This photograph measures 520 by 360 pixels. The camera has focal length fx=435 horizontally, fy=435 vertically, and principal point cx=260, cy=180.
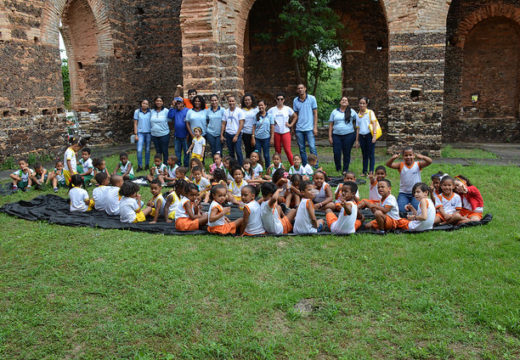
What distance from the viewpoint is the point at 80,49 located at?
1388 cm

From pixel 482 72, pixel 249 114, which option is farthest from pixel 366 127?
pixel 482 72

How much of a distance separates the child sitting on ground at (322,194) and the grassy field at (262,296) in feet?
3.32

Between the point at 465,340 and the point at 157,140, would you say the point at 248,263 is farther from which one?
the point at 157,140

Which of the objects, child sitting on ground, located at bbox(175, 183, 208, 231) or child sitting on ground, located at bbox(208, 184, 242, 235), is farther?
child sitting on ground, located at bbox(175, 183, 208, 231)

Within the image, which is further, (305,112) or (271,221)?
(305,112)

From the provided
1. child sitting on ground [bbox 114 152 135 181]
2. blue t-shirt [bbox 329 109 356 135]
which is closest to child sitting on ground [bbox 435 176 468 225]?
blue t-shirt [bbox 329 109 356 135]

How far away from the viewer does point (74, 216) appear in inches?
241

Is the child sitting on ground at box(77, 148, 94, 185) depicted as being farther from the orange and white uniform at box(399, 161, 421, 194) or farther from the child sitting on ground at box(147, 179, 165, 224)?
the orange and white uniform at box(399, 161, 421, 194)

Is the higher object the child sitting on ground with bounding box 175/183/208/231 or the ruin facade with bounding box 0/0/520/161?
the ruin facade with bounding box 0/0/520/161

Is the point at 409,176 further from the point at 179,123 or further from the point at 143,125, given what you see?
the point at 143,125

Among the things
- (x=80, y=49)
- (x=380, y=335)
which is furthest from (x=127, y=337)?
(x=80, y=49)

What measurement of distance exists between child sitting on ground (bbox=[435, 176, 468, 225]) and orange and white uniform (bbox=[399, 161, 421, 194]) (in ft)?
1.77

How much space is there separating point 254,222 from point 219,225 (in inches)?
17.3

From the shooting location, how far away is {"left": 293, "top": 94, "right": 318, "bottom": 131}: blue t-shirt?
340 inches
